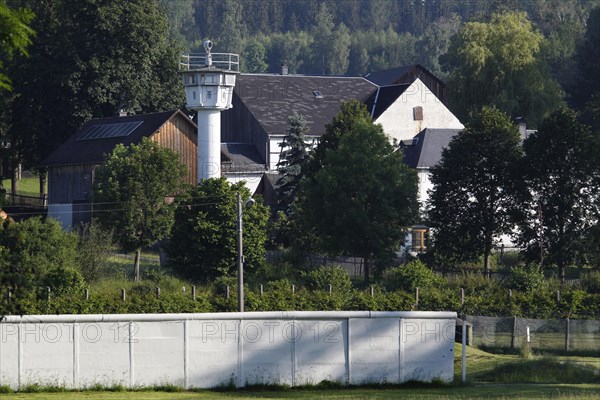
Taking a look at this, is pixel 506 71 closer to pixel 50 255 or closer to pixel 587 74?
pixel 587 74

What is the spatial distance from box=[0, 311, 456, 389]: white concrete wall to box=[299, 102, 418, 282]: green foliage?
25419mm

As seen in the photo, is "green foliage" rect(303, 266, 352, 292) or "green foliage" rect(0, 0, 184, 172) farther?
"green foliage" rect(0, 0, 184, 172)

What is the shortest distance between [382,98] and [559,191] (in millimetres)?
31152

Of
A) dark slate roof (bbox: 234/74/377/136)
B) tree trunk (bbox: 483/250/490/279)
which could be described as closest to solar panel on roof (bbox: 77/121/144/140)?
dark slate roof (bbox: 234/74/377/136)

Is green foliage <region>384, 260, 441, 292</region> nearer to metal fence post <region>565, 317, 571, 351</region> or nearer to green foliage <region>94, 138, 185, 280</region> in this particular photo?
metal fence post <region>565, 317, 571, 351</region>

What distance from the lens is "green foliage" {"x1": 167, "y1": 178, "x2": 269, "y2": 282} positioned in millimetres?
54562

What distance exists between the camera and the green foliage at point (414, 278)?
49.8 meters

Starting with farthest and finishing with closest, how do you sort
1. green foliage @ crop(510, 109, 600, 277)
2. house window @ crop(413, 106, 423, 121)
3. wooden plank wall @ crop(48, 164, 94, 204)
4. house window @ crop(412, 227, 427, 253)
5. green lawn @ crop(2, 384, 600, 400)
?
1. house window @ crop(413, 106, 423, 121)
2. wooden plank wall @ crop(48, 164, 94, 204)
3. house window @ crop(412, 227, 427, 253)
4. green foliage @ crop(510, 109, 600, 277)
5. green lawn @ crop(2, 384, 600, 400)

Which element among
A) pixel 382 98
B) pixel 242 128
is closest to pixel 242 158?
pixel 242 128

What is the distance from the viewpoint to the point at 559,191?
55875mm

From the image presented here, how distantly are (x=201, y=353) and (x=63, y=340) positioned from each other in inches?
136

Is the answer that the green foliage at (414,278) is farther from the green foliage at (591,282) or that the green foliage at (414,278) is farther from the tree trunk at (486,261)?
the green foliage at (591,282)

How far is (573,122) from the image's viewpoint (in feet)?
187

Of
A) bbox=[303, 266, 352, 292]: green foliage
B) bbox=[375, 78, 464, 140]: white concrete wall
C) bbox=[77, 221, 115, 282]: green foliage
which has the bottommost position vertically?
bbox=[303, 266, 352, 292]: green foliage
